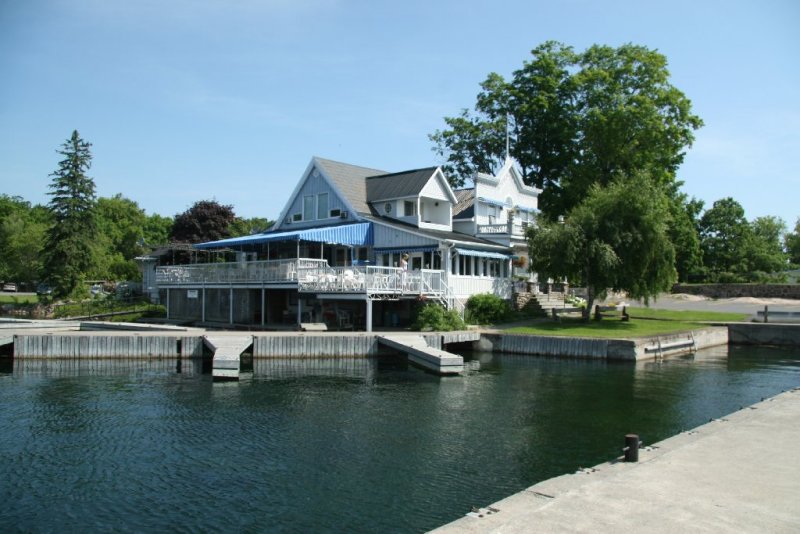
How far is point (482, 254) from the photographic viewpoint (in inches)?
1470

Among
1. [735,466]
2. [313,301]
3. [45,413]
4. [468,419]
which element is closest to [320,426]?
[468,419]

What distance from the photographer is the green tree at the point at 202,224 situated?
66731 millimetres

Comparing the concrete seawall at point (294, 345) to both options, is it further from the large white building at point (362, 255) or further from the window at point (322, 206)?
the window at point (322, 206)

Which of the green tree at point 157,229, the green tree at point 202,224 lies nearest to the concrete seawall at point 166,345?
the green tree at point 202,224

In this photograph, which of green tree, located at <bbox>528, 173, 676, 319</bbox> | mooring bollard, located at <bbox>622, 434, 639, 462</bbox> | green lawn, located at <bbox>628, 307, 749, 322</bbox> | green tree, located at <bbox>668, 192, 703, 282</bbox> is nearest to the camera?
mooring bollard, located at <bbox>622, 434, 639, 462</bbox>

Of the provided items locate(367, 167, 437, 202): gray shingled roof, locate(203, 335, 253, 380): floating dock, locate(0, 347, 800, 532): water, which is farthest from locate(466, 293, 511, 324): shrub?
locate(203, 335, 253, 380): floating dock

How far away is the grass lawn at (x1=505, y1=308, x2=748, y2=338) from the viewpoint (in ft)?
109

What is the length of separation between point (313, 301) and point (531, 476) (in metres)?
22.9

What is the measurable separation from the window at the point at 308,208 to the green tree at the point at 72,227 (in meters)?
20.7

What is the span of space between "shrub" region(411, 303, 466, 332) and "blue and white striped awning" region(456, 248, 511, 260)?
13.1 feet

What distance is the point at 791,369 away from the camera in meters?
28.9

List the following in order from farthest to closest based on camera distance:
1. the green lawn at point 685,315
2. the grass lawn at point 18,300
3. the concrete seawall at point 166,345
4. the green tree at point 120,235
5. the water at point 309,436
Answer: the green tree at point 120,235 → the grass lawn at point 18,300 → the green lawn at point 685,315 → the concrete seawall at point 166,345 → the water at point 309,436

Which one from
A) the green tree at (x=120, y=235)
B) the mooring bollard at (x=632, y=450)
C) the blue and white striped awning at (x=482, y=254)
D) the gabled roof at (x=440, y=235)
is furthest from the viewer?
the green tree at (x=120, y=235)

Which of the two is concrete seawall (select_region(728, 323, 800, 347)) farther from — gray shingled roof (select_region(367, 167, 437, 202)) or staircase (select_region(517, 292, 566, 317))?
gray shingled roof (select_region(367, 167, 437, 202))
